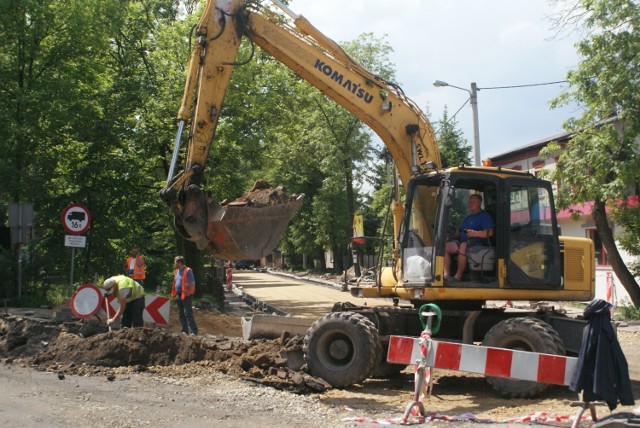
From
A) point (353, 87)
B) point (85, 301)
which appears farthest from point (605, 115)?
point (85, 301)

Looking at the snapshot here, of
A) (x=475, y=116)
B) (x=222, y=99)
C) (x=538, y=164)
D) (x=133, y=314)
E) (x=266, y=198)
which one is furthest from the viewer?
(x=538, y=164)

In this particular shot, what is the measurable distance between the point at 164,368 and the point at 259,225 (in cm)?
245

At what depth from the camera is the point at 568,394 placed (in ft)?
30.7

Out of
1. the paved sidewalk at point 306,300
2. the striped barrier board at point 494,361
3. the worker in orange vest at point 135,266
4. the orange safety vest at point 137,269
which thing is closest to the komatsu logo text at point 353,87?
the striped barrier board at point 494,361

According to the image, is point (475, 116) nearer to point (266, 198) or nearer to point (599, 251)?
point (599, 251)

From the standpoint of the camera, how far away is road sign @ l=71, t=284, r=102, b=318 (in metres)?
11.9

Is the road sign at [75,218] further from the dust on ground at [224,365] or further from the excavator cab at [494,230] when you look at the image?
the excavator cab at [494,230]

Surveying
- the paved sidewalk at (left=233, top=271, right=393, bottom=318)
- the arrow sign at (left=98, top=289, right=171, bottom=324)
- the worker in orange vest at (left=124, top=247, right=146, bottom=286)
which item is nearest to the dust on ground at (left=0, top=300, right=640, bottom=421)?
the arrow sign at (left=98, top=289, right=171, bottom=324)

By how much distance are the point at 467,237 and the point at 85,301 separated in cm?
644

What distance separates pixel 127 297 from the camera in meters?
12.5

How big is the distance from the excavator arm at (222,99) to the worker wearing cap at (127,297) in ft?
8.51

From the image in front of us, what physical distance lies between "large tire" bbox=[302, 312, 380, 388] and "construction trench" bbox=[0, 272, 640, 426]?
0.67 feet

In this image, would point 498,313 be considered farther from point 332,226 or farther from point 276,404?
point 332,226

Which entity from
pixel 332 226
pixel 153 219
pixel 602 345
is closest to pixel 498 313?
pixel 602 345
